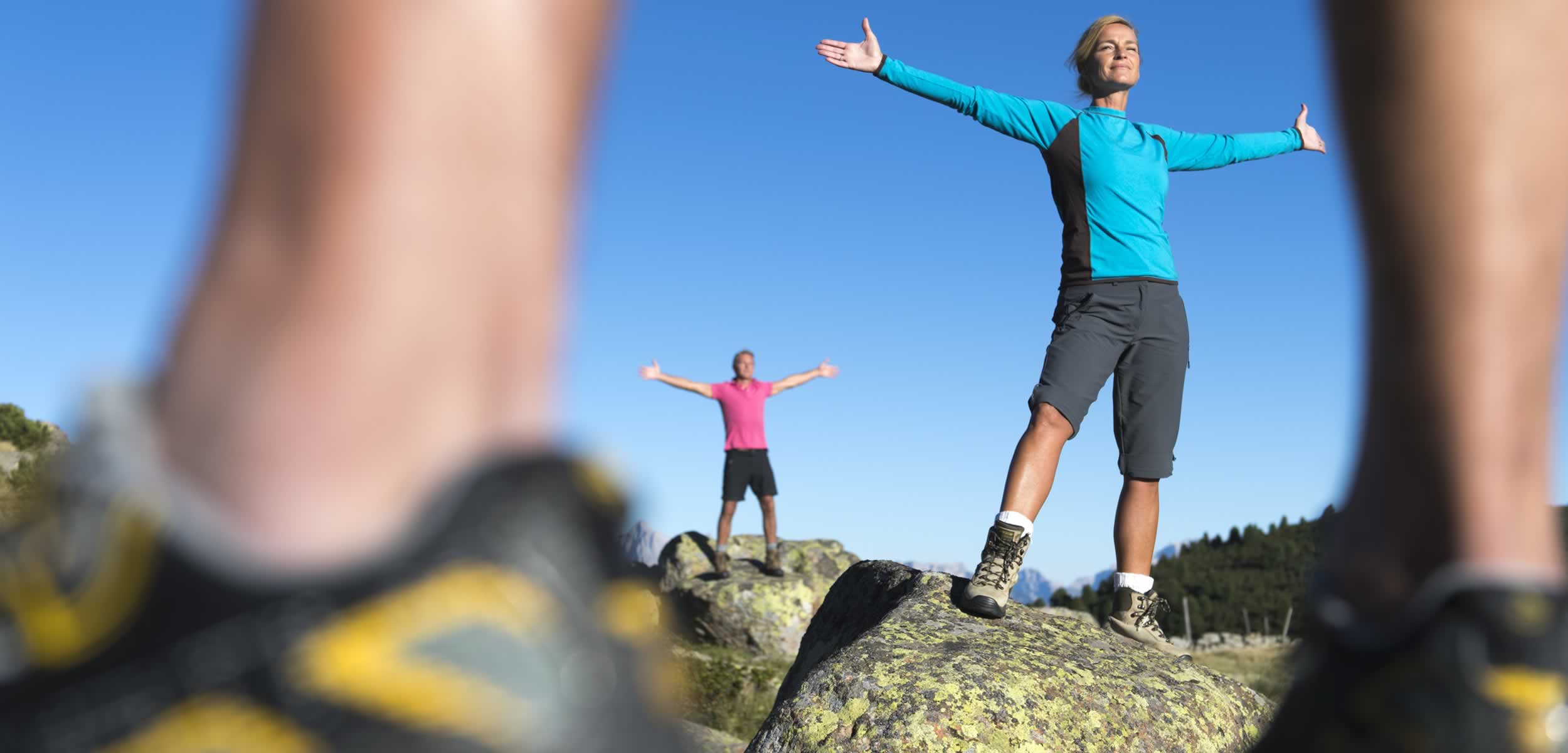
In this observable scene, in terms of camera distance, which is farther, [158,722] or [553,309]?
[553,309]

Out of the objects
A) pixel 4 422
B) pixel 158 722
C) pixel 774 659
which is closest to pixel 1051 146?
pixel 158 722

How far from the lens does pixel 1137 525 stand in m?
4.62

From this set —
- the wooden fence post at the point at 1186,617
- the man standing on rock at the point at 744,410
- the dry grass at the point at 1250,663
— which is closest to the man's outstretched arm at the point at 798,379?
the man standing on rock at the point at 744,410

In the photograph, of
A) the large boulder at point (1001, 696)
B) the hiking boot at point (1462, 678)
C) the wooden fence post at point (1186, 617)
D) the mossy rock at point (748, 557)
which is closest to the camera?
the hiking boot at point (1462, 678)

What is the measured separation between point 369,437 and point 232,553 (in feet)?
0.28

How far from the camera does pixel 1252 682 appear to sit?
15.9 meters

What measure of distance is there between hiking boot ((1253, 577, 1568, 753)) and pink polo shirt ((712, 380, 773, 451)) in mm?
12955

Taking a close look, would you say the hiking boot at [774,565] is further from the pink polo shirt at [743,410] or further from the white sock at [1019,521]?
the white sock at [1019,521]

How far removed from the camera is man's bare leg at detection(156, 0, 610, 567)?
1.70 ft

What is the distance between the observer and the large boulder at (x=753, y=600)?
15.8 metres

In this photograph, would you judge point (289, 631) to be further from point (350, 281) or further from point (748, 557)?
point (748, 557)

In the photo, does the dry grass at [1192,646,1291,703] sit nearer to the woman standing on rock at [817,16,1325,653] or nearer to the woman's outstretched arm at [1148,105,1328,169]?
the woman's outstretched arm at [1148,105,1328,169]

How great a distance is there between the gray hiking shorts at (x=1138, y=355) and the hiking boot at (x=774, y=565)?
12.1m

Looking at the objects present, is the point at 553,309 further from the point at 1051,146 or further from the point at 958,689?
the point at 1051,146
